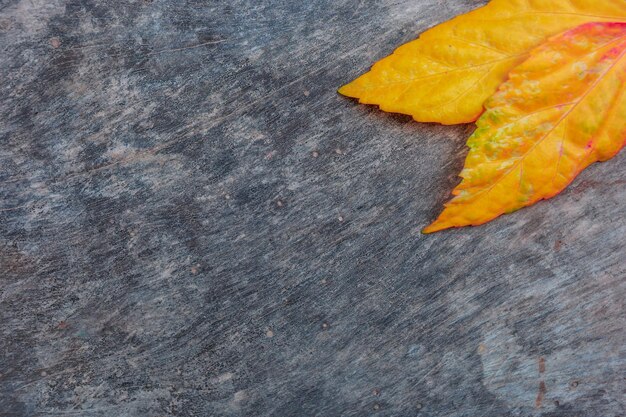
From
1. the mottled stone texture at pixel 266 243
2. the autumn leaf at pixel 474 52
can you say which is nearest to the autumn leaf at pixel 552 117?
the autumn leaf at pixel 474 52

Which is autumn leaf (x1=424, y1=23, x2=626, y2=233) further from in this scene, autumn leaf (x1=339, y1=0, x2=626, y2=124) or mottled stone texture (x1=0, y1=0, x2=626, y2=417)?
mottled stone texture (x1=0, y1=0, x2=626, y2=417)

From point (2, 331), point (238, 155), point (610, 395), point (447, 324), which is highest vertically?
point (238, 155)

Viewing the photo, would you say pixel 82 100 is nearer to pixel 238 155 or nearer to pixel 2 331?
pixel 238 155

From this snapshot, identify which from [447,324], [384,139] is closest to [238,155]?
[384,139]

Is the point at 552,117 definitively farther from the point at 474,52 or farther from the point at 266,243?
the point at 266,243

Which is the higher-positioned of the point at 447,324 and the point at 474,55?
the point at 474,55

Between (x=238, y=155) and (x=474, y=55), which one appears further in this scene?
(x=238, y=155)
